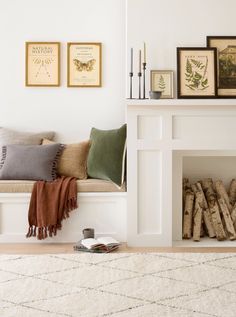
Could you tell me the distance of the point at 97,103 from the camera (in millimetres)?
4941

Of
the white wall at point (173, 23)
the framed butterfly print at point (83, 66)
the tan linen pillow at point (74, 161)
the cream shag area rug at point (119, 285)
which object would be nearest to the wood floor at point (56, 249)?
the cream shag area rug at point (119, 285)

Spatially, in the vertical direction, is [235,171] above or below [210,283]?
above

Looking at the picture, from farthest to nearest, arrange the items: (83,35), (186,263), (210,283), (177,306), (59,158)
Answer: (83,35), (59,158), (186,263), (210,283), (177,306)

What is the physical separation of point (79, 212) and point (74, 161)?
21.7 inches

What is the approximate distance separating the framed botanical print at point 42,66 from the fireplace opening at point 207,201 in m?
1.61

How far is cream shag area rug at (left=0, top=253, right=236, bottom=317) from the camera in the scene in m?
2.57

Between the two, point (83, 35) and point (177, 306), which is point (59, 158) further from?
point (177, 306)

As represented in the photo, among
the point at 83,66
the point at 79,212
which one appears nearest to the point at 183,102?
the point at 79,212

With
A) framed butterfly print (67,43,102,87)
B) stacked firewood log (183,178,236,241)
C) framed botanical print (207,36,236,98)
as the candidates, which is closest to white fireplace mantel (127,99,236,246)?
stacked firewood log (183,178,236,241)

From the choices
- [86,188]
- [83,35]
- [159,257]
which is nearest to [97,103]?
[83,35]

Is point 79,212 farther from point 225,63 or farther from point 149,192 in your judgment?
point 225,63

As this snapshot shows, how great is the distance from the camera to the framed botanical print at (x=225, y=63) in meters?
4.23

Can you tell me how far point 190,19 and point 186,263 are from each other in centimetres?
217

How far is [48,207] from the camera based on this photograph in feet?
13.3
